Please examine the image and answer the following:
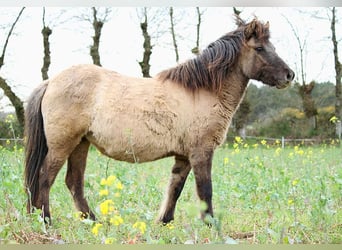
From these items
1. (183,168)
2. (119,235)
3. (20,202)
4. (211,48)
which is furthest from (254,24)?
(20,202)

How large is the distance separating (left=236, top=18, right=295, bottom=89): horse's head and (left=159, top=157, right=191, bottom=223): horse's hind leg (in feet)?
2.62

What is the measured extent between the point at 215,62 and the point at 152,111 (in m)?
0.56

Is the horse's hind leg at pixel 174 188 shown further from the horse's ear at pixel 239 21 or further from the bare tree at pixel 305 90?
the bare tree at pixel 305 90

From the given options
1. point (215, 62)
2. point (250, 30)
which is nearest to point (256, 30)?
point (250, 30)

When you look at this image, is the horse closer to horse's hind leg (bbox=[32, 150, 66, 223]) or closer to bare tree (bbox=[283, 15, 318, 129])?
horse's hind leg (bbox=[32, 150, 66, 223])

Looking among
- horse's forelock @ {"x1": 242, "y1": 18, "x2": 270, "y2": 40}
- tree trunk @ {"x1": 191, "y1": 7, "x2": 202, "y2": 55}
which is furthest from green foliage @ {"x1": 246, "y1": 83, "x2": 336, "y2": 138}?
horse's forelock @ {"x1": 242, "y1": 18, "x2": 270, "y2": 40}

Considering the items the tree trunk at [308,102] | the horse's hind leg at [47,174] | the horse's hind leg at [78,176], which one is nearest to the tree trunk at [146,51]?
the horse's hind leg at [78,176]

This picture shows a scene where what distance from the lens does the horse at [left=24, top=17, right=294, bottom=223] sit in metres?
3.27

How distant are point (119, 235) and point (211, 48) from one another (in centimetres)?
145

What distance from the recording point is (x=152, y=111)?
3.29 meters

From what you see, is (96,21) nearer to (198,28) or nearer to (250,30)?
(198,28)

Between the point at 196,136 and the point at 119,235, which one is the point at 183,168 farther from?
the point at 119,235

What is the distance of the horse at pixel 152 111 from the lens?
3273 mm

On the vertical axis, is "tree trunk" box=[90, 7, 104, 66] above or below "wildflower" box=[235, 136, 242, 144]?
above
